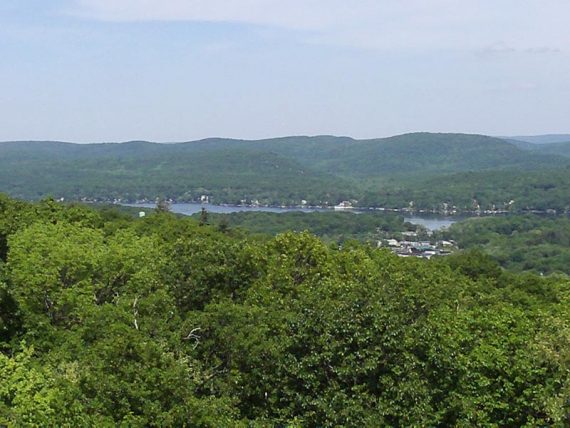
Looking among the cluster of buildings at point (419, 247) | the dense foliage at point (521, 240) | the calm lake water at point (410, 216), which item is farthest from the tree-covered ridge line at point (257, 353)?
the calm lake water at point (410, 216)

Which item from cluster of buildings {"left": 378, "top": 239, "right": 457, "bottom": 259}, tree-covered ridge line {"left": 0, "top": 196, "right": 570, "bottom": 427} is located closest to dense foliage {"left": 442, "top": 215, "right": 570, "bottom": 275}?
cluster of buildings {"left": 378, "top": 239, "right": 457, "bottom": 259}

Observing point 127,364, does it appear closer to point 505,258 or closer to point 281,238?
point 281,238

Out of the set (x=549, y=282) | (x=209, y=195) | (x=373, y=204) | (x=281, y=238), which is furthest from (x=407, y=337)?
(x=209, y=195)

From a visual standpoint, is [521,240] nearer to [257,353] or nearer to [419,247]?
[419,247]

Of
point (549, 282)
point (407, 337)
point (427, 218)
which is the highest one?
point (407, 337)

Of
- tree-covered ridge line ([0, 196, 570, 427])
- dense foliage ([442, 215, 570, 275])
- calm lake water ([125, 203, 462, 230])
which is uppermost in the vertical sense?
tree-covered ridge line ([0, 196, 570, 427])

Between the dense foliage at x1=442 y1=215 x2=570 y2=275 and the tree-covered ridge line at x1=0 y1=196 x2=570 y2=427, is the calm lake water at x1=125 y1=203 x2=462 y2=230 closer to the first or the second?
the dense foliage at x1=442 y1=215 x2=570 y2=275

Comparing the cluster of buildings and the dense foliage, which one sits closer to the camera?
the dense foliage

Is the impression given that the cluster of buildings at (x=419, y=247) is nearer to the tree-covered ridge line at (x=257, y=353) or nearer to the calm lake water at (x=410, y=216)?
the calm lake water at (x=410, y=216)
